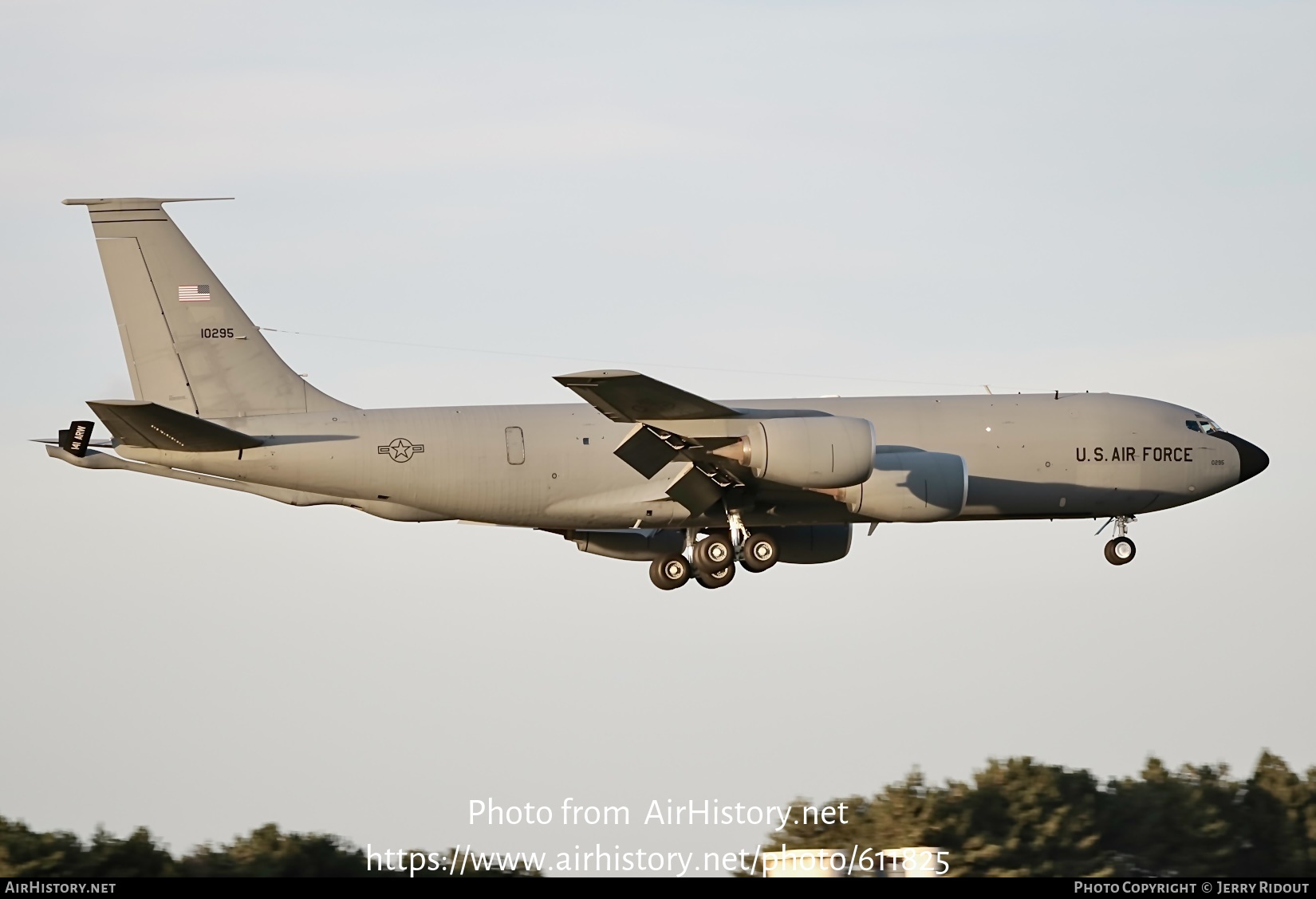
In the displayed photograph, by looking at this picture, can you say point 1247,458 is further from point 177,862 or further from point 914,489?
point 177,862

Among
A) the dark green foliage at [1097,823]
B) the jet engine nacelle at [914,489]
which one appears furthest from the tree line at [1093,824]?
the jet engine nacelle at [914,489]

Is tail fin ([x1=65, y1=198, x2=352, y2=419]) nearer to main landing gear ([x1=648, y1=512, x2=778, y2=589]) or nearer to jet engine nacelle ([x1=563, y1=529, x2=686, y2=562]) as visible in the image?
jet engine nacelle ([x1=563, y1=529, x2=686, y2=562])

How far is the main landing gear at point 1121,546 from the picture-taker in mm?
44594

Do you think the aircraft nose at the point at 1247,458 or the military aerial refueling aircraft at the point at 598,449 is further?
the aircraft nose at the point at 1247,458

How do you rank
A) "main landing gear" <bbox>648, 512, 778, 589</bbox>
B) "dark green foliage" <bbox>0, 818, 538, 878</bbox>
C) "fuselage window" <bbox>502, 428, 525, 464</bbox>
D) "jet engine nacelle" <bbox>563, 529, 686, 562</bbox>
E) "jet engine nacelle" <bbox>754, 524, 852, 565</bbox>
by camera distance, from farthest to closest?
"jet engine nacelle" <bbox>563, 529, 686, 562</bbox> < "jet engine nacelle" <bbox>754, 524, 852, 565</bbox> < "main landing gear" <bbox>648, 512, 778, 589</bbox> < "fuselage window" <bbox>502, 428, 525, 464</bbox> < "dark green foliage" <bbox>0, 818, 538, 878</bbox>

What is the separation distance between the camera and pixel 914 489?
4031 cm

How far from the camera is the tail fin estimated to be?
133ft

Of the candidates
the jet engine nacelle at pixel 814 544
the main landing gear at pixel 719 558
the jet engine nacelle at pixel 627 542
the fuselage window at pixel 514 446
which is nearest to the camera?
the fuselage window at pixel 514 446

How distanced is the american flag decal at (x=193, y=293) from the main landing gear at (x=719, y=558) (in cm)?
1202

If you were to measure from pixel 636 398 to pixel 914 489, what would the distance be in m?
6.79

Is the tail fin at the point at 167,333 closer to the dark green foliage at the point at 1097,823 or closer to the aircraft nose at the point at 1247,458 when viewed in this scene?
the dark green foliage at the point at 1097,823

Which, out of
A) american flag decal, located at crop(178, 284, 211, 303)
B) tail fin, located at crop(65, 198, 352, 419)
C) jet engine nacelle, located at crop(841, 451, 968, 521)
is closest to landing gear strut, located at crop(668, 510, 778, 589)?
jet engine nacelle, located at crop(841, 451, 968, 521)

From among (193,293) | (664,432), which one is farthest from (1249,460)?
(193,293)

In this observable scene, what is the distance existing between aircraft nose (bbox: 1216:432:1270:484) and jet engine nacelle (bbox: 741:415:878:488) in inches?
425
